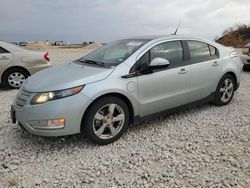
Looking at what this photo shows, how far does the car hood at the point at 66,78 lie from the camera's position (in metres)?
3.34

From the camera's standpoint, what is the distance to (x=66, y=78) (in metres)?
3.49

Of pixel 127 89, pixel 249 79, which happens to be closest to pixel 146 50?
pixel 127 89

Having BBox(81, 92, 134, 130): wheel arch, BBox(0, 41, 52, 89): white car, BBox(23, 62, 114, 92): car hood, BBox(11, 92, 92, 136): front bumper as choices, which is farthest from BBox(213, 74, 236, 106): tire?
BBox(0, 41, 52, 89): white car

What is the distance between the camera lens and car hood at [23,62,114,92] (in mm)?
3339

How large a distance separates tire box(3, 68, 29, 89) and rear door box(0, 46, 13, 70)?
20 centimetres

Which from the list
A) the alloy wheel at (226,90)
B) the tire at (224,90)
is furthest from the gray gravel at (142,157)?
the alloy wheel at (226,90)

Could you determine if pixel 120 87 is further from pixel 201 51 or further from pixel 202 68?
pixel 201 51

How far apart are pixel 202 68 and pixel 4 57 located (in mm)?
4971

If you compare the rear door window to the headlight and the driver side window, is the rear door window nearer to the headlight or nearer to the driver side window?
the driver side window

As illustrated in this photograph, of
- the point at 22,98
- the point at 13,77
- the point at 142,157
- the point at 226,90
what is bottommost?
the point at 142,157

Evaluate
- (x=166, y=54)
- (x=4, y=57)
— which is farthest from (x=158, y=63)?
(x=4, y=57)

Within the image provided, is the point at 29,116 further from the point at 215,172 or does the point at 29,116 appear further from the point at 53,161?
the point at 215,172

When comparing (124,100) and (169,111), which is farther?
(169,111)

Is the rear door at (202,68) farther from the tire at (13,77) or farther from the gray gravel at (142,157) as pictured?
the tire at (13,77)
